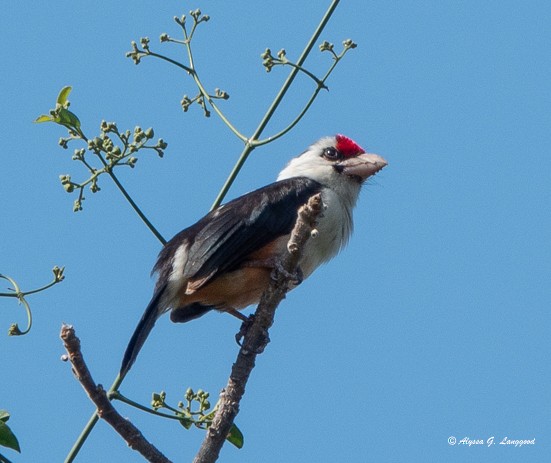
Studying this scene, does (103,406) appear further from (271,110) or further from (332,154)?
(332,154)

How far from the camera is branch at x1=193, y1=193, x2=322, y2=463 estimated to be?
3.57 meters

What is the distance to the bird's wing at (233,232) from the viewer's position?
5.06 m

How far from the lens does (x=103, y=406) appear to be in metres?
3.22

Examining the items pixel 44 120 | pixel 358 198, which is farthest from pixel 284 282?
pixel 358 198

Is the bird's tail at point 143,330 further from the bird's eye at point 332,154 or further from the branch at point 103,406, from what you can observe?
the bird's eye at point 332,154

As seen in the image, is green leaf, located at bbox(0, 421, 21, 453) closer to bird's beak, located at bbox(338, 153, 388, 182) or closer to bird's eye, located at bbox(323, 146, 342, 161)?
bird's beak, located at bbox(338, 153, 388, 182)

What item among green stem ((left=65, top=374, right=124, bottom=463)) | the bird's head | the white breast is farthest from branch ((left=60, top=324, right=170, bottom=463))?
the bird's head

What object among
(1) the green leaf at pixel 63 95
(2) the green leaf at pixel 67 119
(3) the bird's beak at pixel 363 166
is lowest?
(2) the green leaf at pixel 67 119

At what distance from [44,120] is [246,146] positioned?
0.95m

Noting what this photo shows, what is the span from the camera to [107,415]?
3.25 m

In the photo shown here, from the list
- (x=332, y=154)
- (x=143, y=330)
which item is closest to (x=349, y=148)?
(x=332, y=154)

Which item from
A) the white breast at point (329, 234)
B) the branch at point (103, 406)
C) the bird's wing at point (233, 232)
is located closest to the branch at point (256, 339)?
Result: the branch at point (103, 406)

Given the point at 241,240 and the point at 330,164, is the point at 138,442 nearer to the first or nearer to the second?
the point at 241,240

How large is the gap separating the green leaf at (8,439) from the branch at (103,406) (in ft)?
1.00
